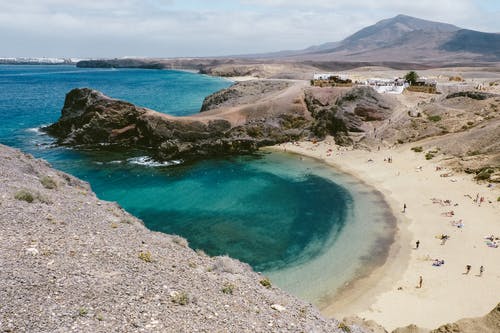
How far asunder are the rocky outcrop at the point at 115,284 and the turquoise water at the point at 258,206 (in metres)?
8.19

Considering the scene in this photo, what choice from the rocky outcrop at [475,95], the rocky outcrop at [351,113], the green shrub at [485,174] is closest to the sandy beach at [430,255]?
the green shrub at [485,174]

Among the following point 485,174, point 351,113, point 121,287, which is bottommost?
point 485,174

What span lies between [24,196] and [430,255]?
30518 mm

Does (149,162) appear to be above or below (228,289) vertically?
below

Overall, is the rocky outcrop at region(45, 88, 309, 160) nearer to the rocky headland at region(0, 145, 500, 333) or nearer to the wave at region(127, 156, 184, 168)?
the wave at region(127, 156, 184, 168)

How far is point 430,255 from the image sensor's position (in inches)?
1192

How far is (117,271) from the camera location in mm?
17578

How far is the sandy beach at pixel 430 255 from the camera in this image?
2414 cm

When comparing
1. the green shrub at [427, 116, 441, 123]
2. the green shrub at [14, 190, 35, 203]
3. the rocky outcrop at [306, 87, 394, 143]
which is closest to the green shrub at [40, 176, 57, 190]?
the green shrub at [14, 190, 35, 203]

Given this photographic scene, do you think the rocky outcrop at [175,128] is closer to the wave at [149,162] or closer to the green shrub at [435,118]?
the wave at [149,162]

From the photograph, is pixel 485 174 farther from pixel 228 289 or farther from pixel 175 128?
pixel 175 128

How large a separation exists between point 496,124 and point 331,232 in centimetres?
3547

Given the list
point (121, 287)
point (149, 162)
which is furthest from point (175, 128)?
point (121, 287)

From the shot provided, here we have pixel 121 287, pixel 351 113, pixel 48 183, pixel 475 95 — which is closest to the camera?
pixel 121 287
